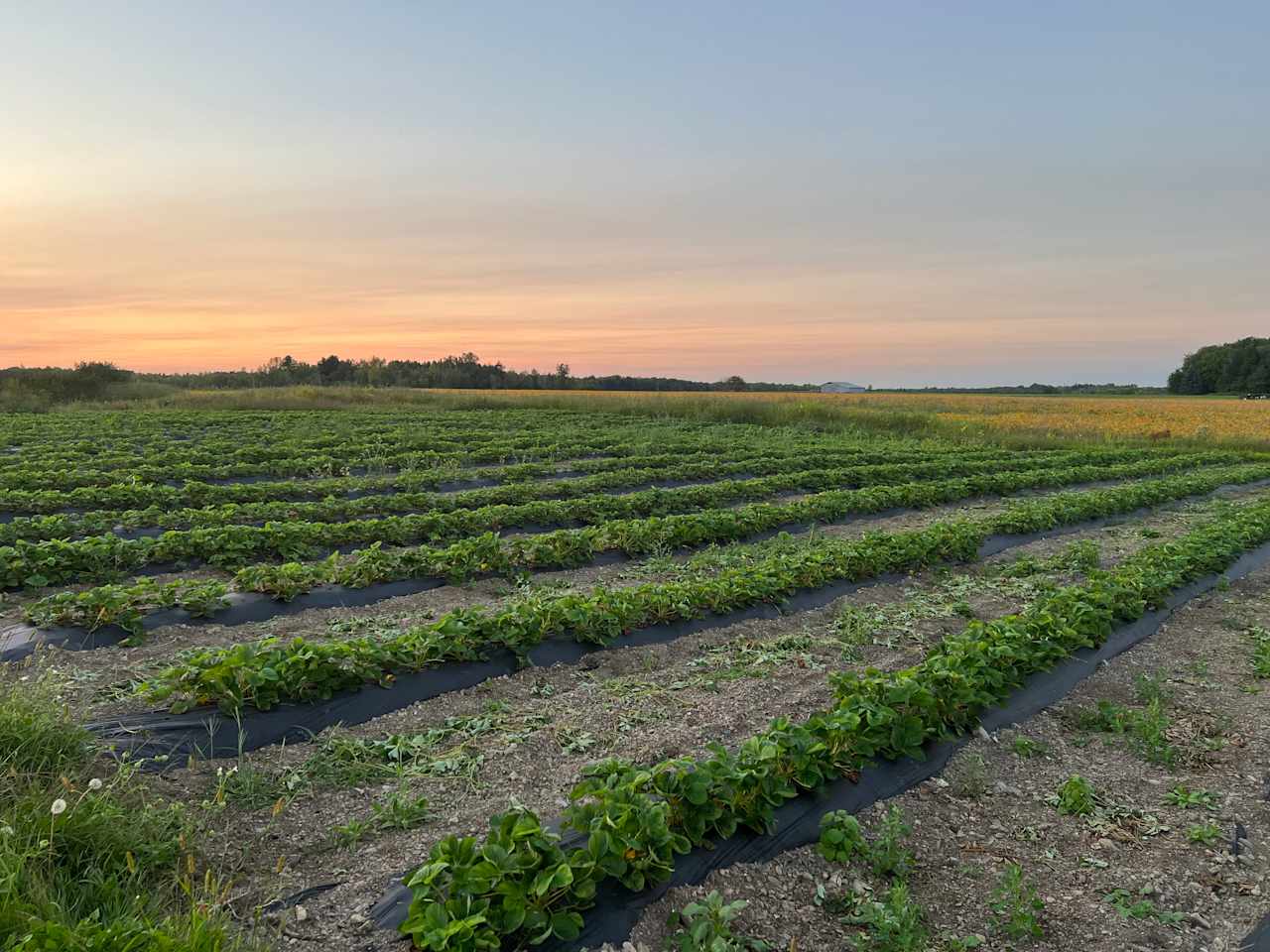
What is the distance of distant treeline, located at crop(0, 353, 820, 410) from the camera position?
4331cm

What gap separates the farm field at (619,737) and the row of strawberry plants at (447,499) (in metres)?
0.09

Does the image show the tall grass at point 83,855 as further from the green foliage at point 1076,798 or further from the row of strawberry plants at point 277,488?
the row of strawberry plants at point 277,488

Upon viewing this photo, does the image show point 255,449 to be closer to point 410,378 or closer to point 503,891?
point 503,891

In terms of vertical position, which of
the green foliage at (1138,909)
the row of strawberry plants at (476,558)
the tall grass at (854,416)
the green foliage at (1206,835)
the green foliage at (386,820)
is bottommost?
the green foliage at (1138,909)

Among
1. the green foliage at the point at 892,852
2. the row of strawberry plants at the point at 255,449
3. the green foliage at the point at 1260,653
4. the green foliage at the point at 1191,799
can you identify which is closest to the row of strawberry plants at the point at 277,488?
the row of strawberry plants at the point at 255,449

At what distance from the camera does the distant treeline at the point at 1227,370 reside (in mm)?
90438

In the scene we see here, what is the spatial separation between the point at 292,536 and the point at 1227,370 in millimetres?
117131

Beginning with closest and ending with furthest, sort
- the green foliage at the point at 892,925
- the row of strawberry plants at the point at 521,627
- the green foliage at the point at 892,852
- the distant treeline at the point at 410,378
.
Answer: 1. the green foliage at the point at 892,925
2. the green foliage at the point at 892,852
3. the row of strawberry plants at the point at 521,627
4. the distant treeline at the point at 410,378

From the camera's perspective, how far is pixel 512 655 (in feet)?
21.2

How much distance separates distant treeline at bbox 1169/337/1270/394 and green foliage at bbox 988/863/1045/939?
108774mm

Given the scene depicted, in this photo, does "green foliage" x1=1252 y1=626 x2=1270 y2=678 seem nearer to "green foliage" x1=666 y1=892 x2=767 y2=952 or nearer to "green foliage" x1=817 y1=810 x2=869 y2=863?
"green foliage" x1=817 y1=810 x2=869 y2=863

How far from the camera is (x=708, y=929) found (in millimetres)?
3340

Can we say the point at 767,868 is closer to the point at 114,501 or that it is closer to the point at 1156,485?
the point at 114,501

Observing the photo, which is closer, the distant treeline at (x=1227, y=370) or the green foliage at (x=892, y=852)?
the green foliage at (x=892, y=852)
